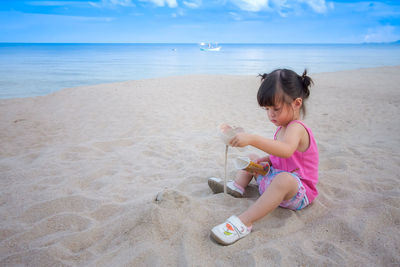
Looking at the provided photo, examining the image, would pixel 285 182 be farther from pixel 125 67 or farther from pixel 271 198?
pixel 125 67

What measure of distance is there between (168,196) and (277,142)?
0.93m

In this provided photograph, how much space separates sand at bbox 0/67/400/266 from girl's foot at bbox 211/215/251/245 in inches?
1.7

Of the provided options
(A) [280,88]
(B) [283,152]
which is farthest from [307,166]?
(A) [280,88]

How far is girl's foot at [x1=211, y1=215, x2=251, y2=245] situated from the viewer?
155cm

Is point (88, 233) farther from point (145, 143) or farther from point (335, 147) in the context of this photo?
point (335, 147)

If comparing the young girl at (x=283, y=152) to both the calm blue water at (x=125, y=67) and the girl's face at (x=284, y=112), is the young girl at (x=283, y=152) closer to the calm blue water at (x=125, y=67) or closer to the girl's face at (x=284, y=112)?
the girl's face at (x=284, y=112)

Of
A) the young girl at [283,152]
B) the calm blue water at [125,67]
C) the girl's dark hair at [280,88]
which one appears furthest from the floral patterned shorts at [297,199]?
the calm blue water at [125,67]

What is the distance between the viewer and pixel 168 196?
6.42 feet

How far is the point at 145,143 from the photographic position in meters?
3.67

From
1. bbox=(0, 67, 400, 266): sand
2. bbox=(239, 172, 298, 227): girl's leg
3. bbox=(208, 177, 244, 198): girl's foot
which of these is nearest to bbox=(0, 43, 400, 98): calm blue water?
bbox=(0, 67, 400, 266): sand

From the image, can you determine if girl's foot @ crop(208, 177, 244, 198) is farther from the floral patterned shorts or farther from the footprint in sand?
the footprint in sand

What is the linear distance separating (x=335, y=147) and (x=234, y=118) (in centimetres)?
216

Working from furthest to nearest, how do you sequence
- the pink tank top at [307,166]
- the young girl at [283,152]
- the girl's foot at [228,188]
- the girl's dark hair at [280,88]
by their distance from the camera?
the girl's foot at [228,188] < the pink tank top at [307,166] < the girl's dark hair at [280,88] < the young girl at [283,152]

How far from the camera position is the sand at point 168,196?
151 cm
